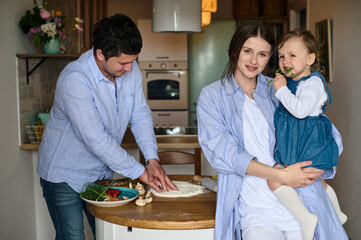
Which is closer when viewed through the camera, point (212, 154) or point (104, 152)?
point (212, 154)

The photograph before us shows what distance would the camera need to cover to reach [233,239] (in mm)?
1808

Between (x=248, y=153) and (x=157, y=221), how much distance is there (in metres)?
0.45

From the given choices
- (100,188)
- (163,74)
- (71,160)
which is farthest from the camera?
(163,74)

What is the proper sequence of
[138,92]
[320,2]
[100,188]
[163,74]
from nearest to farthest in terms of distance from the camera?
[100,188], [138,92], [320,2], [163,74]

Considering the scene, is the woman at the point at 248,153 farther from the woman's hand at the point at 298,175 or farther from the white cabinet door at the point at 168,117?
the white cabinet door at the point at 168,117

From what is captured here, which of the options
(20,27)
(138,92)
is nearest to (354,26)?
(138,92)

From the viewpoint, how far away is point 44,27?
3146mm

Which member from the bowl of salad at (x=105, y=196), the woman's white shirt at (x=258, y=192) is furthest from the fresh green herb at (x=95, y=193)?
the woman's white shirt at (x=258, y=192)

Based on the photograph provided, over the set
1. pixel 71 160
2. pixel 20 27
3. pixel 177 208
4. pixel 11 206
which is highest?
pixel 20 27

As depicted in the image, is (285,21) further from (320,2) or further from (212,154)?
(212,154)

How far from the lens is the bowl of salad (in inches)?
74.3

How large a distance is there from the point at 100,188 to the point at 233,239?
0.62 m

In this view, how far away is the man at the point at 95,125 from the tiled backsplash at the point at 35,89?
1.06 meters

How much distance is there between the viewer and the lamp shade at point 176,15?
3.31 metres
